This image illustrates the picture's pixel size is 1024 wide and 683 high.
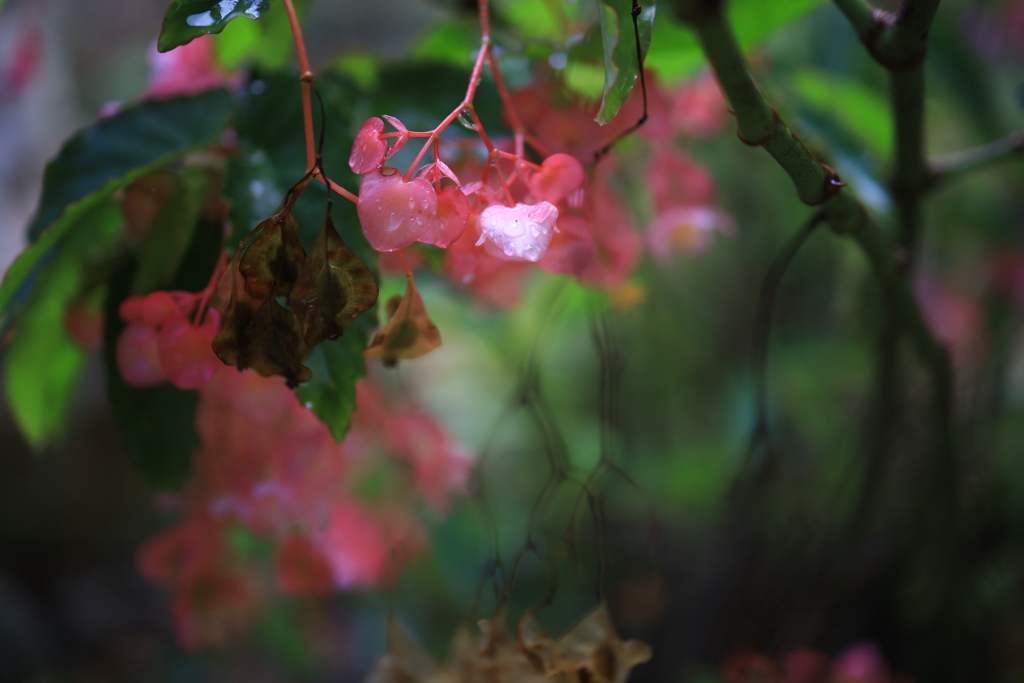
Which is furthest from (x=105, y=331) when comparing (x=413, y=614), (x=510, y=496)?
(x=510, y=496)

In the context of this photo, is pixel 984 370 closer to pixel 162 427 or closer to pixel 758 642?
pixel 758 642

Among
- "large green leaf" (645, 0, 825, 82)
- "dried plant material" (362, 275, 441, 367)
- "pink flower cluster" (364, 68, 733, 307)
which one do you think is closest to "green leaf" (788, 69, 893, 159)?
"pink flower cluster" (364, 68, 733, 307)

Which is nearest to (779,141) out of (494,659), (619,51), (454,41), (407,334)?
(619,51)

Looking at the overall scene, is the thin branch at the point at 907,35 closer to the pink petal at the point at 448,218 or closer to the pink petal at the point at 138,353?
the pink petal at the point at 448,218

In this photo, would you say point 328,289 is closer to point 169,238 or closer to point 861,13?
point 169,238

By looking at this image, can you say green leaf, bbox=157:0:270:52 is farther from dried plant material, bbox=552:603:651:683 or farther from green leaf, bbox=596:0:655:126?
dried plant material, bbox=552:603:651:683

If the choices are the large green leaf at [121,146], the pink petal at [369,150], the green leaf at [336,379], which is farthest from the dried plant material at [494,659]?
the large green leaf at [121,146]

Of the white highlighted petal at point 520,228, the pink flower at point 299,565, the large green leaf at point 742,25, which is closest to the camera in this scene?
the white highlighted petal at point 520,228
